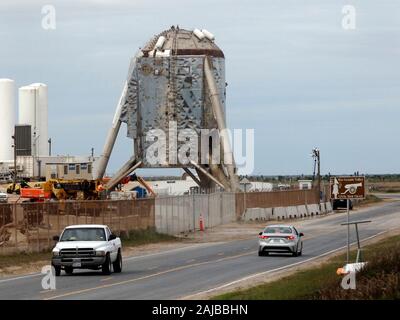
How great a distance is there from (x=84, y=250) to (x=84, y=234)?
56.7 inches

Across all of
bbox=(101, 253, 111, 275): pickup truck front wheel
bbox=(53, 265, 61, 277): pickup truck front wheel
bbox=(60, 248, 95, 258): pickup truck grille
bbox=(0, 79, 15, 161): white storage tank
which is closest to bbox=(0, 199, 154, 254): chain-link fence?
bbox=(53, 265, 61, 277): pickup truck front wheel

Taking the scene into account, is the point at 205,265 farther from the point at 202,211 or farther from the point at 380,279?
the point at 202,211

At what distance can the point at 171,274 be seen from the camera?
35.2 meters

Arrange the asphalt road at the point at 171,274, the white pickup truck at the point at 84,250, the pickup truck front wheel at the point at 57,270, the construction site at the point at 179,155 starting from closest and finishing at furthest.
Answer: the asphalt road at the point at 171,274 < the white pickup truck at the point at 84,250 < the pickup truck front wheel at the point at 57,270 < the construction site at the point at 179,155

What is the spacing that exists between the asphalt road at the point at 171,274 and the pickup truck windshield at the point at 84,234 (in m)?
1.18

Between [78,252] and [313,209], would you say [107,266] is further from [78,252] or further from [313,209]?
[313,209]

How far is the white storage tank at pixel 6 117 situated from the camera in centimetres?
11769

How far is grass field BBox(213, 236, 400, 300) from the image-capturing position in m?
21.6

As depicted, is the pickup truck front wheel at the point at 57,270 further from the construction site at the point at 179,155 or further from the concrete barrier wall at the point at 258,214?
the concrete barrier wall at the point at 258,214

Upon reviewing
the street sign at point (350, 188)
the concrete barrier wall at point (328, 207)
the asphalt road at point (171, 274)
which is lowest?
the concrete barrier wall at point (328, 207)

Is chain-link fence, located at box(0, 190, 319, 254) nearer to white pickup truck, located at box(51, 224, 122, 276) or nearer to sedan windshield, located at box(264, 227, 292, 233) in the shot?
sedan windshield, located at box(264, 227, 292, 233)

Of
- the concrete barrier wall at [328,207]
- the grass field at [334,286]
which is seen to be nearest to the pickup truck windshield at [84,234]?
the grass field at [334,286]

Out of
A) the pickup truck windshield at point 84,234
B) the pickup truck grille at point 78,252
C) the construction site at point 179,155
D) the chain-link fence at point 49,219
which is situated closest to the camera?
the pickup truck grille at point 78,252
